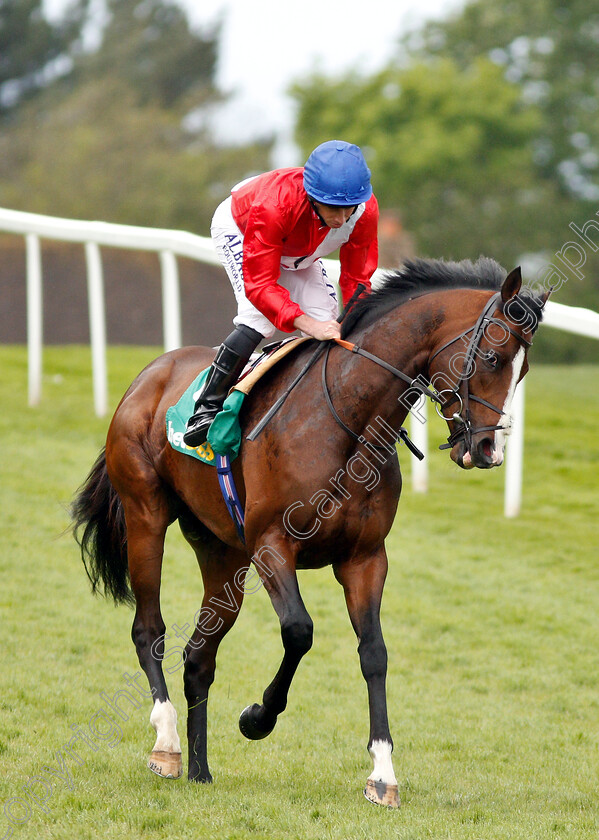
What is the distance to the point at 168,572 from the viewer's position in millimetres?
7113

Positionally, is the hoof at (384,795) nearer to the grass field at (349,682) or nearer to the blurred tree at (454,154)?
the grass field at (349,682)

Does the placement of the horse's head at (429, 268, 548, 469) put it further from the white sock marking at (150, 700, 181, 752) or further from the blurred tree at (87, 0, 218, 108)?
the blurred tree at (87, 0, 218, 108)

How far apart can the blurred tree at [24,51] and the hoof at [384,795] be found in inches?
1405

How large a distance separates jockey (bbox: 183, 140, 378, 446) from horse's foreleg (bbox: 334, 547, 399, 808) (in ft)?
2.71

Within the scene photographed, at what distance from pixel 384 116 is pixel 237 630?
97.6 ft

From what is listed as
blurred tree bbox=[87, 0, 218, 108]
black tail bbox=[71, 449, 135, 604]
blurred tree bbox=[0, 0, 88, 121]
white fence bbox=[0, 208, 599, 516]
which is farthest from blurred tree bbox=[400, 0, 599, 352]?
black tail bbox=[71, 449, 135, 604]

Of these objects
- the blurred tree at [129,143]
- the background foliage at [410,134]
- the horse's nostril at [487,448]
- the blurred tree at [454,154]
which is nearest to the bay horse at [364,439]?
the horse's nostril at [487,448]

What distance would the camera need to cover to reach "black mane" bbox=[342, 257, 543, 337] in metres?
3.83

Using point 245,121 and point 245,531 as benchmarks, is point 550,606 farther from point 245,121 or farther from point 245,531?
point 245,121

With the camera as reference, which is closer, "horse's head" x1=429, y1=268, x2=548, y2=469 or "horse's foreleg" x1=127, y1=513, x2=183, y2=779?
"horse's head" x1=429, y1=268, x2=548, y2=469

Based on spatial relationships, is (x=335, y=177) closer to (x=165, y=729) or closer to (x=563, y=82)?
(x=165, y=729)

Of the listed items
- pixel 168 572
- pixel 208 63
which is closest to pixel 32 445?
pixel 168 572

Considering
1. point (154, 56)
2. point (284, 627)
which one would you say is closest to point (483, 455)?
A: point (284, 627)

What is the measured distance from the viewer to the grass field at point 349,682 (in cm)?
377
